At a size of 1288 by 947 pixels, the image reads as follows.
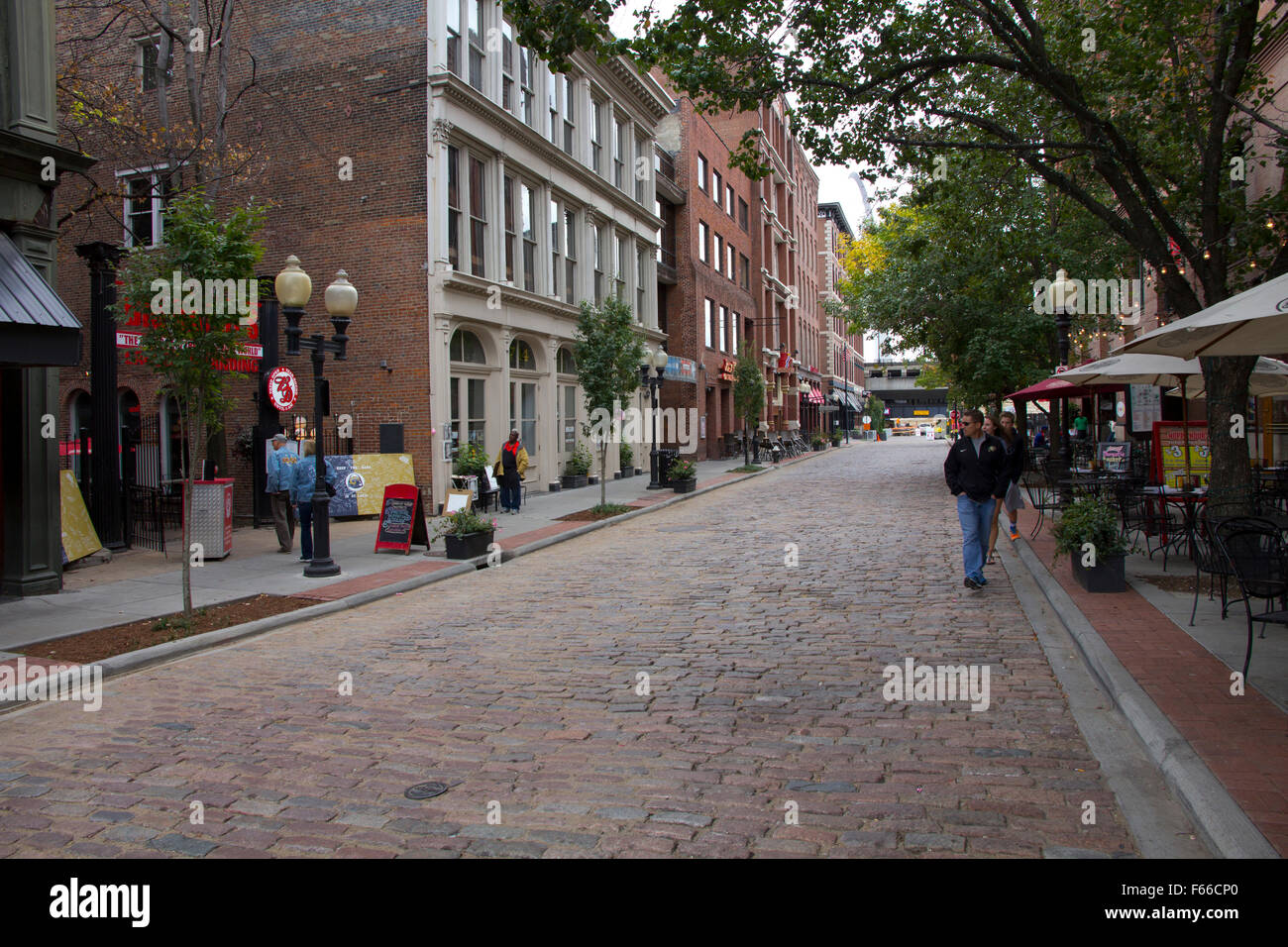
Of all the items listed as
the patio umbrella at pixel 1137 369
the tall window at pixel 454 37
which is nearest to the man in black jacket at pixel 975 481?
the patio umbrella at pixel 1137 369

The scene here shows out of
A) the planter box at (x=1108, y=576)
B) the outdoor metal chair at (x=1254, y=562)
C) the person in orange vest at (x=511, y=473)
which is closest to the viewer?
the outdoor metal chair at (x=1254, y=562)

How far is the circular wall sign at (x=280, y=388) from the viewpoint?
50.9 ft

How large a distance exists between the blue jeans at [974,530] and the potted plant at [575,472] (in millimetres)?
16576

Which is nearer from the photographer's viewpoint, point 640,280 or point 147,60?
point 147,60

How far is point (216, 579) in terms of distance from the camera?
11492mm

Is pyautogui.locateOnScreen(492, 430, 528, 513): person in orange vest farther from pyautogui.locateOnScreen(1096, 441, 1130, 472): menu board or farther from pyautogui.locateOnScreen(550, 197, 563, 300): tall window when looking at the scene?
pyautogui.locateOnScreen(1096, 441, 1130, 472): menu board

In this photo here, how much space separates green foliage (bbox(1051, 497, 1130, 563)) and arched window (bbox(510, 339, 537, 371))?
52.5ft

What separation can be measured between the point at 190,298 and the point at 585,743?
5.88 meters

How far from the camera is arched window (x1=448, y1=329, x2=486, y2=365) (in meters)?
20.5

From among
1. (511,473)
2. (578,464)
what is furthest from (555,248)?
(511,473)

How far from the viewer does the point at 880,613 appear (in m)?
8.80

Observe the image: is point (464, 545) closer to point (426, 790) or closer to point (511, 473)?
point (511, 473)

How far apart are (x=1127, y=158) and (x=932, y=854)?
8.48 metres

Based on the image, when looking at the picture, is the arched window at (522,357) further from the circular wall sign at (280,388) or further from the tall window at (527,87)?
the circular wall sign at (280,388)
